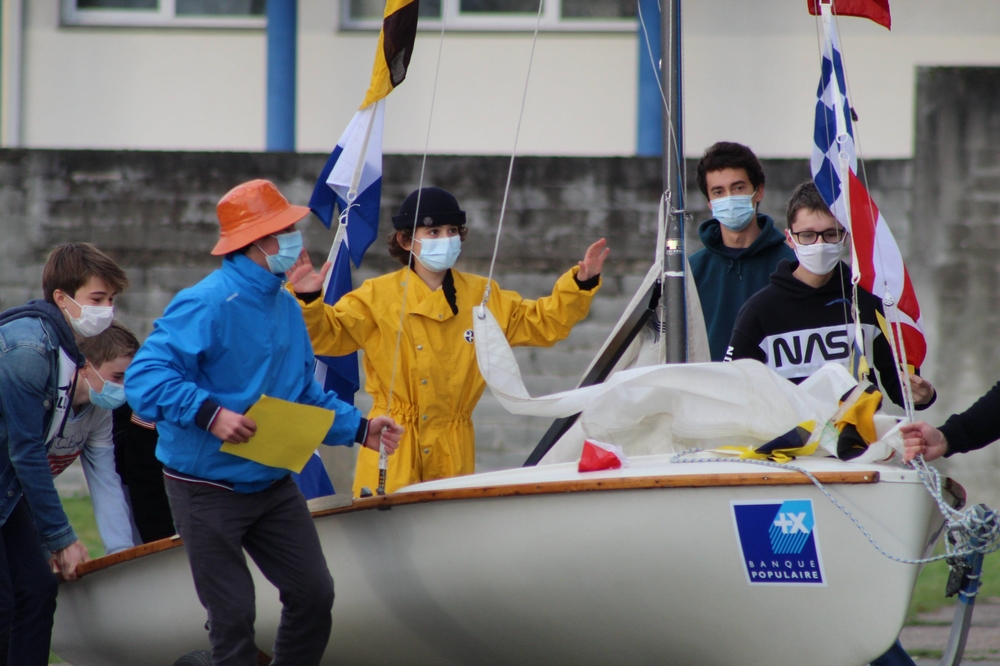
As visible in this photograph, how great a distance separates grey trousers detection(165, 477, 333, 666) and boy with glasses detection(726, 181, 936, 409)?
4.85ft

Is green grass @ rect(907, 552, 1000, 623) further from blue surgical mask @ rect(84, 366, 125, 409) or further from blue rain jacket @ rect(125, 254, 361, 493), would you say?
blue surgical mask @ rect(84, 366, 125, 409)

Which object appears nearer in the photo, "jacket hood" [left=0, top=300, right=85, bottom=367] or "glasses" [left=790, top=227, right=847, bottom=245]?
"jacket hood" [left=0, top=300, right=85, bottom=367]

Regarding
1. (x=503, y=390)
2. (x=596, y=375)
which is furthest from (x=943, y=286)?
(x=503, y=390)

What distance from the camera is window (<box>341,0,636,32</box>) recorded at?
27.9ft

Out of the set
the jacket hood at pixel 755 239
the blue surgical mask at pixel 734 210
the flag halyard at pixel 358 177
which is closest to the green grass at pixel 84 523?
the flag halyard at pixel 358 177

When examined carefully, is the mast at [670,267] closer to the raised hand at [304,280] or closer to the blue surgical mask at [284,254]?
the raised hand at [304,280]

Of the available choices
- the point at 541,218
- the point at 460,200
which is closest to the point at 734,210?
the point at 541,218

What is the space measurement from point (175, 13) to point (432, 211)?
18.6 ft

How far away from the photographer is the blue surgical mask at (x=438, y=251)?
4055 millimetres

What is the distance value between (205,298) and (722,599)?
1622 millimetres

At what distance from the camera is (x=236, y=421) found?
302 centimetres

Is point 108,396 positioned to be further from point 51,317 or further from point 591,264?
point 591,264

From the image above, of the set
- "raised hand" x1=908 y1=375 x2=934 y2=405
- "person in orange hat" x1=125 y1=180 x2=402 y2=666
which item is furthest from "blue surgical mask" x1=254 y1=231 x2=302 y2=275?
"raised hand" x1=908 y1=375 x2=934 y2=405

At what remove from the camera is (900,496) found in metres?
2.98
